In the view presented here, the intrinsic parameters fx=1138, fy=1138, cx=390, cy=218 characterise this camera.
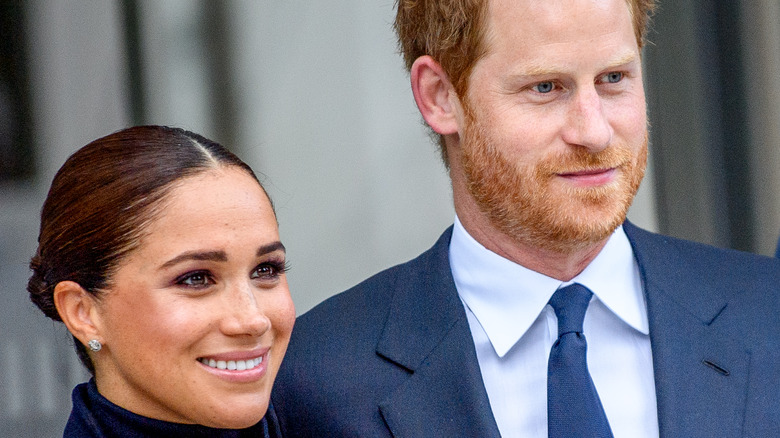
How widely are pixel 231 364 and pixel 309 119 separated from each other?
1629 millimetres

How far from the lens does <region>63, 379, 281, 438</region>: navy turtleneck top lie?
2.17 meters

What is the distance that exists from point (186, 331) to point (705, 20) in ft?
8.02

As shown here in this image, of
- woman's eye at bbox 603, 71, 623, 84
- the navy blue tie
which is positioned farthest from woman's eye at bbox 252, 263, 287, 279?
woman's eye at bbox 603, 71, 623, 84

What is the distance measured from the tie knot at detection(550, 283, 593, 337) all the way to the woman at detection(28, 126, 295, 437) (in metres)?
0.59

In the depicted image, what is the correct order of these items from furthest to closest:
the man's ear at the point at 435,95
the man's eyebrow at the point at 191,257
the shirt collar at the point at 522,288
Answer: the man's ear at the point at 435,95 → the shirt collar at the point at 522,288 → the man's eyebrow at the point at 191,257

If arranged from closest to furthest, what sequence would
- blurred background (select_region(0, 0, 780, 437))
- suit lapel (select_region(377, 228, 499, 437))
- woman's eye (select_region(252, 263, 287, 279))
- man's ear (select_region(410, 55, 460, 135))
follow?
woman's eye (select_region(252, 263, 287, 279)) → suit lapel (select_region(377, 228, 499, 437)) → man's ear (select_region(410, 55, 460, 135)) → blurred background (select_region(0, 0, 780, 437))

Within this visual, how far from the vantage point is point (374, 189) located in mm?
3742

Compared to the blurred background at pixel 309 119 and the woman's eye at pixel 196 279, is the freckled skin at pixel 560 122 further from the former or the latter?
the blurred background at pixel 309 119

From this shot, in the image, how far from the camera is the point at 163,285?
6.84ft

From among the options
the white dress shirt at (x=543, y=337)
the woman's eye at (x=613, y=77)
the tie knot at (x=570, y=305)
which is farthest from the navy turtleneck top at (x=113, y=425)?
the woman's eye at (x=613, y=77)

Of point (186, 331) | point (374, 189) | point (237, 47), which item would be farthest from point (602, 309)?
point (237, 47)

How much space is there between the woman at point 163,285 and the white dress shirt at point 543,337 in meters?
0.49

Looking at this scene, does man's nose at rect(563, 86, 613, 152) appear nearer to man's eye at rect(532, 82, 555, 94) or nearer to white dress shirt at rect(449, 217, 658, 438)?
man's eye at rect(532, 82, 555, 94)

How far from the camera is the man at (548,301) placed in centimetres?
235
